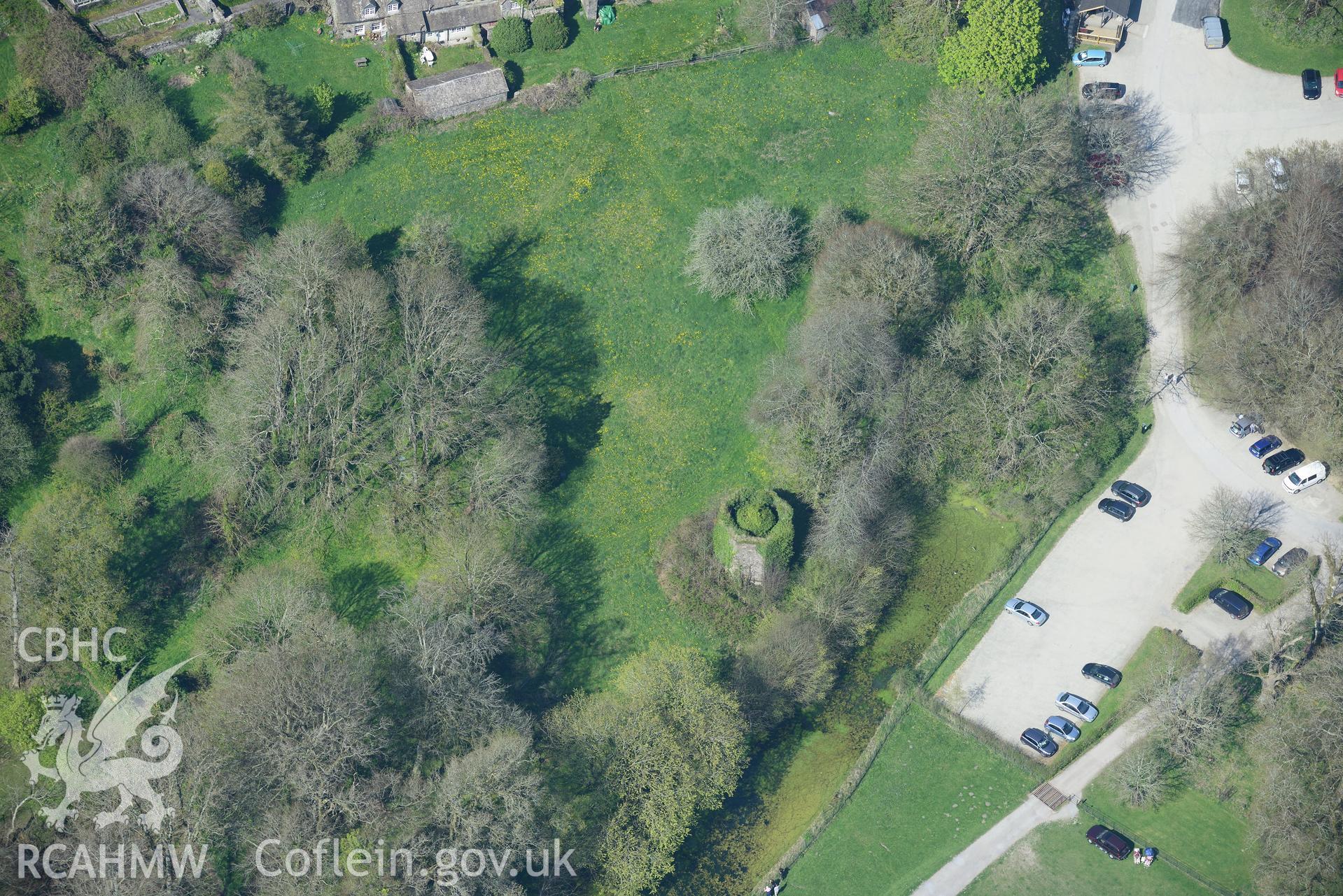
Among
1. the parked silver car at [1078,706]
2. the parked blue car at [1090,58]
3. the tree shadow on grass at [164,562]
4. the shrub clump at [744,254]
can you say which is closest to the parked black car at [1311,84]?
the parked blue car at [1090,58]

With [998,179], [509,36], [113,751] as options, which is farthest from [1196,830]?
[509,36]

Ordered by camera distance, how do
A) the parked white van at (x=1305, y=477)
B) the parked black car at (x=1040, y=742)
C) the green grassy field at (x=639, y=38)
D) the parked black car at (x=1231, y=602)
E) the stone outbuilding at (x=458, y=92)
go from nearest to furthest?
1. the parked black car at (x=1040, y=742)
2. the parked black car at (x=1231, y=602)
3. the parked white van at (x=1305, y=477)
4. the stone outbuilding at (x=458, y=92)
5. the green grassy field at (x=639, y=38)

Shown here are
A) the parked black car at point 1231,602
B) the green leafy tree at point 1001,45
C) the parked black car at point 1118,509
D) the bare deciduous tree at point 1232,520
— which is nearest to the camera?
the parked black car at point 1231,602

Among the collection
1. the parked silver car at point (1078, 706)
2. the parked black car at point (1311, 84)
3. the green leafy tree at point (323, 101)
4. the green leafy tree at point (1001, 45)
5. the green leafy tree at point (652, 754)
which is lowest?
the parked silver car at point (1078, 706)

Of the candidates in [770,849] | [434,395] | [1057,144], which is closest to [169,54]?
[434,395]

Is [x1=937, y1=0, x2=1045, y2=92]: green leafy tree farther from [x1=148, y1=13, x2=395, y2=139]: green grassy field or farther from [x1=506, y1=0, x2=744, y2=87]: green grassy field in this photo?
[x1=148, y1=13, x2=395, y2=139]: green grassy field

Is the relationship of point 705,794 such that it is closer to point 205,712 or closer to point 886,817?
point 886,817

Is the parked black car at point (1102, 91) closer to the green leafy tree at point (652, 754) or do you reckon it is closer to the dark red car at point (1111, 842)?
the green leafy tree at point (652, 754)

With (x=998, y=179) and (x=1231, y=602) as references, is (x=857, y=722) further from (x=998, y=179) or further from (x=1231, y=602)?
(x=998, y=179)

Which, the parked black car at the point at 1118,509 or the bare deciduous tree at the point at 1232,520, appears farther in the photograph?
the parked black car at the point at 1118,509
